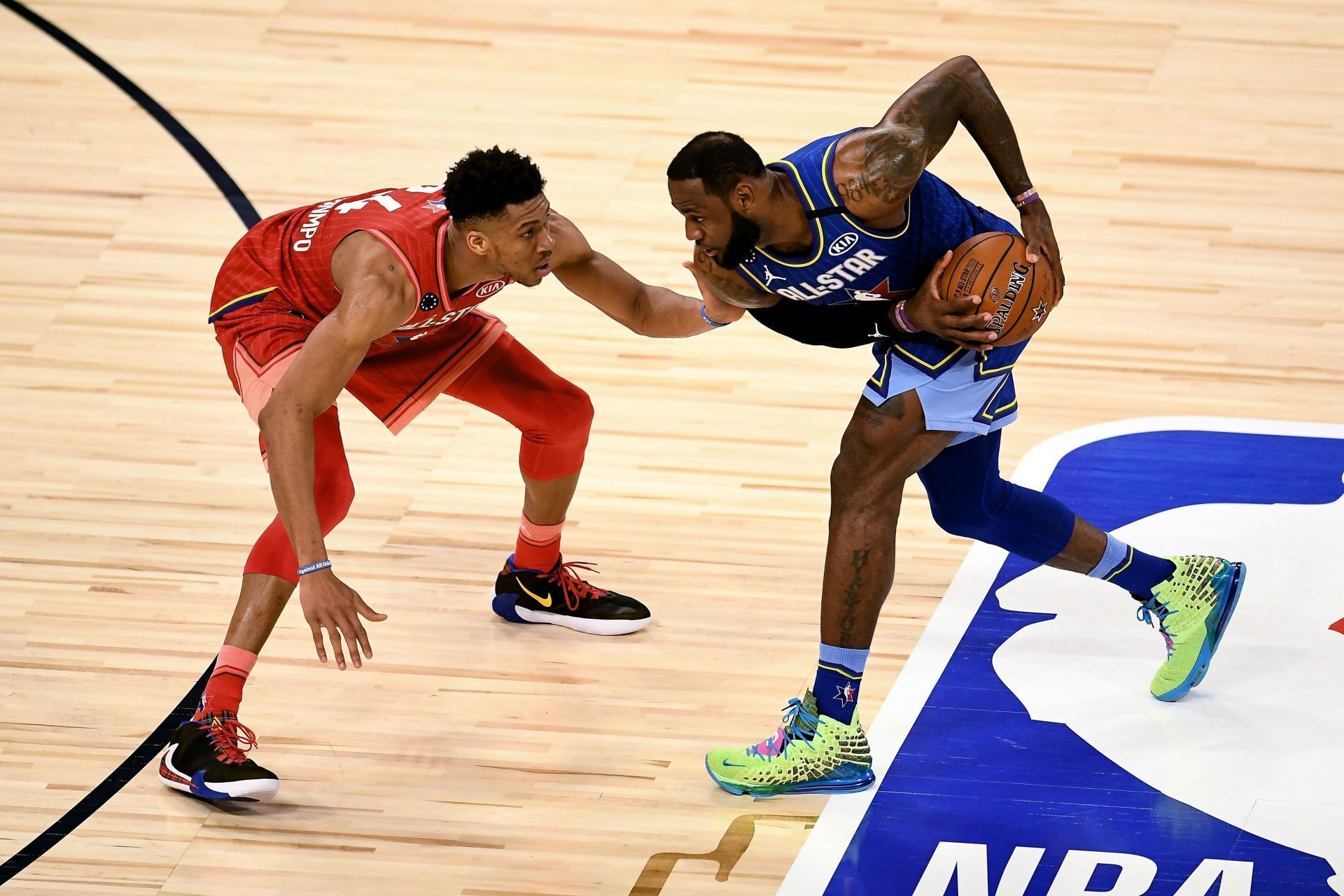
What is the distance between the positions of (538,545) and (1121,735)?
1.69 m

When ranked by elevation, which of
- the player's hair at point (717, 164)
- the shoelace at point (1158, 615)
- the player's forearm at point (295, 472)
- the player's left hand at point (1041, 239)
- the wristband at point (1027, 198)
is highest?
the player's hair at point (717, 164)

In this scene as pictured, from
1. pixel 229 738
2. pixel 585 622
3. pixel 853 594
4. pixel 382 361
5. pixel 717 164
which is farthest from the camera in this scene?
pixel 585 622

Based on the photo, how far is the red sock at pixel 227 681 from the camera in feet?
14.2

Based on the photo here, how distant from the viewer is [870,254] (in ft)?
12.9

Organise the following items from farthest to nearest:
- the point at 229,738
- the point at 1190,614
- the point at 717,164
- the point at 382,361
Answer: the point at 382,361
the point at 1190,614
the point at 229,738
the point at 717,164

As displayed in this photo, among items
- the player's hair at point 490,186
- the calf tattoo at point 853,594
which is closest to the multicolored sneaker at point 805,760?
the calf tattoo at point 853,594

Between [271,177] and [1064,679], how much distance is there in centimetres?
427

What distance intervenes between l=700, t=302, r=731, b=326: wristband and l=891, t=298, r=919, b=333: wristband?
50 centimetres

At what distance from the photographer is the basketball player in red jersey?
157 inches

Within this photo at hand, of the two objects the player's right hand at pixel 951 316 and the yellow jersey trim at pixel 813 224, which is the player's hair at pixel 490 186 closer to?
the yellow jersey trim at pixel 813 224

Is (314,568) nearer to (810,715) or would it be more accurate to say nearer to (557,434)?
(557,434)

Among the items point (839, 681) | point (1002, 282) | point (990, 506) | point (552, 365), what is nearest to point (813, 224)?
point (1002, 282)

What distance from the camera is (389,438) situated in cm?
584

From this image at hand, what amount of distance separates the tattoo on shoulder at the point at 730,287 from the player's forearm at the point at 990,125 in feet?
2.07
